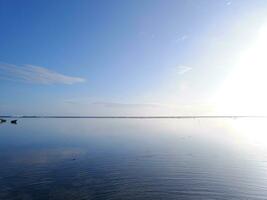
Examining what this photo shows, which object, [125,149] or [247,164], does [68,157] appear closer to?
[125,149]

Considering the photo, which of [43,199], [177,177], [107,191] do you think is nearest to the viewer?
[43,199]

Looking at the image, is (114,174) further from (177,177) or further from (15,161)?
(15,161)

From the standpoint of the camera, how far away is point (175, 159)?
140ft

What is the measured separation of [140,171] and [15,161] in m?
19.5

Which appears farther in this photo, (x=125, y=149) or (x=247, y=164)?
(x=125, y=149)

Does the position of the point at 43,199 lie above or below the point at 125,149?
below

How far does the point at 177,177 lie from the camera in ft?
106

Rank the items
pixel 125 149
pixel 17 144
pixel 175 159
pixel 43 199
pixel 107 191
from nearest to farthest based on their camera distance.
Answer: pixel 43 199 → pixel 107 191 → pixel 175 159 → pixel 125 149 → pixel 17 144

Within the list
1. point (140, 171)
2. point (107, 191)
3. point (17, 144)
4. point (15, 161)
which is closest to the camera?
point (107, 191)

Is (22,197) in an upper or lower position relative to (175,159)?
lower

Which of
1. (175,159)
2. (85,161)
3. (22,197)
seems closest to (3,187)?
(22,197)

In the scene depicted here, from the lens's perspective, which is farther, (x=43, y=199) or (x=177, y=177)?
(x=177, y=177)

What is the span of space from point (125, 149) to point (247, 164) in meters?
22.6

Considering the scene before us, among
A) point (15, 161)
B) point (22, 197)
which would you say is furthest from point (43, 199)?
point (15, 161)
